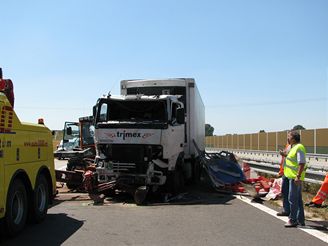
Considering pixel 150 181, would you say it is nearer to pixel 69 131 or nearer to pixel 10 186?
pixel 10 186

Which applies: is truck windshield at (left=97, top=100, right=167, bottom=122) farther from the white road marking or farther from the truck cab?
the white road marking

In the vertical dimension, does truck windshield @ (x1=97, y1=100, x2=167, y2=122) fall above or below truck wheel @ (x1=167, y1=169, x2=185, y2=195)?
above

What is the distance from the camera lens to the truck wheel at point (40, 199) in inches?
377

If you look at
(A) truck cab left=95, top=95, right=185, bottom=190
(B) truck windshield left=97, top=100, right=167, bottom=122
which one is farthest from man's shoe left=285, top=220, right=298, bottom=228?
(B) truck windshield left=97, top=100, right=167, bottom=122

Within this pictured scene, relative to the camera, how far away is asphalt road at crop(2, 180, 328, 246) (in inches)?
323

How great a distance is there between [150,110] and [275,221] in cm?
552

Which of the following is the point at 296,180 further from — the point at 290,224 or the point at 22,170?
the point at 22,170

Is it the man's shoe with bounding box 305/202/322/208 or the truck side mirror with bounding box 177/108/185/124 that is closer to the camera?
the man's shoe with bounding box 305/202/322/208

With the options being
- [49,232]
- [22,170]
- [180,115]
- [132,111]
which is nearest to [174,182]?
[180,115]

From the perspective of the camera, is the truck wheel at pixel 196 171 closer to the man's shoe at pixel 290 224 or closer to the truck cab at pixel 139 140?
the truck cab at pixel 139 140

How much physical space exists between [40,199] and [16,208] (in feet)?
4.88

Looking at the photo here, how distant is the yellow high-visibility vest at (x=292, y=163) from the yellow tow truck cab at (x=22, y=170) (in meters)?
5.04

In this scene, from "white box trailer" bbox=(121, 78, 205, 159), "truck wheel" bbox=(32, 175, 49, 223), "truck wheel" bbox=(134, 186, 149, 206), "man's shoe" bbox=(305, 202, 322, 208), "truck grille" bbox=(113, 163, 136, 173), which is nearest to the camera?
"truck wheel" bbox=(32, 175, 49, 223)

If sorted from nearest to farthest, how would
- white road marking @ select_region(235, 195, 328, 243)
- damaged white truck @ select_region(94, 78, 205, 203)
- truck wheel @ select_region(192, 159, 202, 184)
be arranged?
white road marking @ select_region(235, 195, 328, 243) → damaged white truck @ select_region(94, 78, 205, 203) → truck wheel @ select_region(192, 159, 202, 184)
